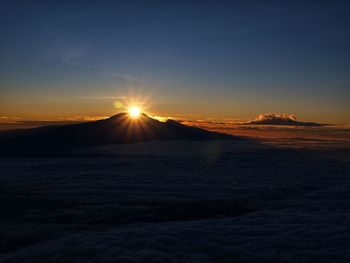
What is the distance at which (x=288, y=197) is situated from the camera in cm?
2759

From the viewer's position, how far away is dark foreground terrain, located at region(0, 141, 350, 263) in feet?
47.5

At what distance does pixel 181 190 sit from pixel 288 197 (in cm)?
874

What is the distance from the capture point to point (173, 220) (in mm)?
20984

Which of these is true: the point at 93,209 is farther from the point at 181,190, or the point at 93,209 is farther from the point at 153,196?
the point at 181,190

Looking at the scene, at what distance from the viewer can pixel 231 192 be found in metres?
29.2

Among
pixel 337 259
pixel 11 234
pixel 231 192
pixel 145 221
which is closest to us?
pixel 337 259

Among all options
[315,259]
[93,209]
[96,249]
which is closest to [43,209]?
[93,209]

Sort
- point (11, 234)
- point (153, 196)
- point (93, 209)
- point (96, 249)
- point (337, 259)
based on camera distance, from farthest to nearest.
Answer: point (153, 196) < point (93, 209) < point (11, 234) < point (96, 249) < point (337, 259)

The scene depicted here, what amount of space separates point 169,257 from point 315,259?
5699 mm

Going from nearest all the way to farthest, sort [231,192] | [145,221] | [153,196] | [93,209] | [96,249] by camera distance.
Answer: [96,249] → [145,221] → [93,209] → [153,196] → [231,192]

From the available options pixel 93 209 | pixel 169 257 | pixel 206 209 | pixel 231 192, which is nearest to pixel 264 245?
pixel 169 257

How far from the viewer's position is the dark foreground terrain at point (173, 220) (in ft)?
47.5

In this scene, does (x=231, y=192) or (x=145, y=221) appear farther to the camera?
(x=231, y=192)

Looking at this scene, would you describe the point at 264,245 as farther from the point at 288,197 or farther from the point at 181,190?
the point at 181,190
